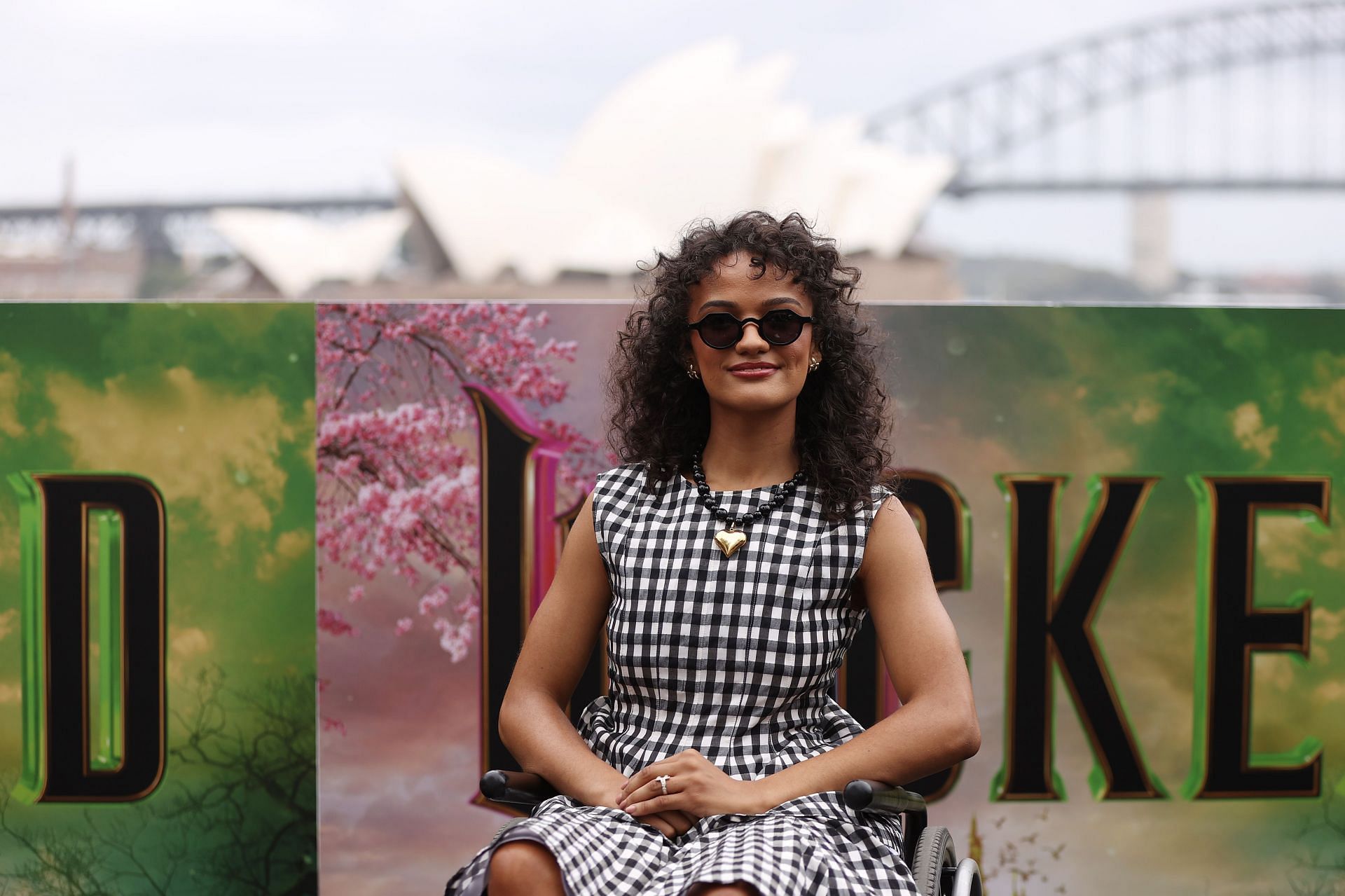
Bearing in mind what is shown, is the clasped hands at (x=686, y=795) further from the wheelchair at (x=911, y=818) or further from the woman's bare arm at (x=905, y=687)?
the wheelchair at (x=911, y=818)

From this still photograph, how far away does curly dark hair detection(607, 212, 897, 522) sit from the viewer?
208cm

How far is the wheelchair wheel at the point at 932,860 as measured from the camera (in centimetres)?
188

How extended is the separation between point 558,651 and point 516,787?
250mm

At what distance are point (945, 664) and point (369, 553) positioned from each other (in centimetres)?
146

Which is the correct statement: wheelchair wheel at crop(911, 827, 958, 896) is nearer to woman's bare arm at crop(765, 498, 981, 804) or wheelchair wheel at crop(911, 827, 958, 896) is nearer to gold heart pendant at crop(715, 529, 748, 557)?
woman's bare arm at crop(765, 498, 981, 804)

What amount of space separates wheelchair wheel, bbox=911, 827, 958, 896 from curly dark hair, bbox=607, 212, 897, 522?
53 centimetres

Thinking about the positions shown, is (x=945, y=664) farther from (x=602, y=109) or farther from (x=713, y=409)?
(x=602, y=109)

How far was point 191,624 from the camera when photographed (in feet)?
9.46

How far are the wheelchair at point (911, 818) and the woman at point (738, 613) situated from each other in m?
0.04

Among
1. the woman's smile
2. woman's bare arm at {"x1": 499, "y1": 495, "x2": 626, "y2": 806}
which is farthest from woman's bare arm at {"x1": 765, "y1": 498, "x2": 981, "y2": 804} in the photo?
woman's bare arm at {"x1": 499, "y1": 495, "x2": 626, "y2": 806}

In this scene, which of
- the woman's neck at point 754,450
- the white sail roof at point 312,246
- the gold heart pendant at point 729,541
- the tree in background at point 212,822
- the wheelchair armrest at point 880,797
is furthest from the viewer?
the white sail roof at point 312,246

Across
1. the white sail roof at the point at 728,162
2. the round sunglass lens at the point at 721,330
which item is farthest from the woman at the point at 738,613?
the white sail roof at the point at 728,162

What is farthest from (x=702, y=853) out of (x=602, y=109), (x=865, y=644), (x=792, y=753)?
(x=602, y=109)

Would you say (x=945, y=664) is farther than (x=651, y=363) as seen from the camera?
No
